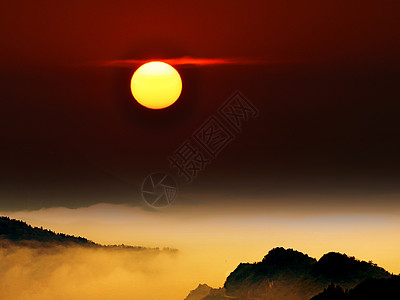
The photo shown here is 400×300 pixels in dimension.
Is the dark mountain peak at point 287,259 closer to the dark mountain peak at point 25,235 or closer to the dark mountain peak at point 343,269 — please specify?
the dark mountain peak at point 343,269

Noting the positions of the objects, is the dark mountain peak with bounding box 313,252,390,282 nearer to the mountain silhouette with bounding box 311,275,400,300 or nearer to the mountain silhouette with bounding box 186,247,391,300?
the mountain silhouette with bounding box 186,247,391,300

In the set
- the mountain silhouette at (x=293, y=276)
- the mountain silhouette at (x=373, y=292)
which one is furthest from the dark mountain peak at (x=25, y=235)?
the mountain silhouette at (x=373, y=292)

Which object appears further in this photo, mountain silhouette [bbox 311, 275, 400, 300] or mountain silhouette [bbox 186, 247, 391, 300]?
mountain silhouette [bbox 186, 247, 391, 300]

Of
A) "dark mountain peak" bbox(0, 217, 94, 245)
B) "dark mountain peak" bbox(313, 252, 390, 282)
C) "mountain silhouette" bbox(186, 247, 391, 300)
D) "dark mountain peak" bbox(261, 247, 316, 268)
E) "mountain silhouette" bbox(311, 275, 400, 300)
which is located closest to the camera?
"mountain silhouette" bbox(311, 275, 400, 300)

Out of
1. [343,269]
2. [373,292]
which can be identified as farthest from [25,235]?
[373,292]

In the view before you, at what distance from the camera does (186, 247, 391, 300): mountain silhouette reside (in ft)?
392

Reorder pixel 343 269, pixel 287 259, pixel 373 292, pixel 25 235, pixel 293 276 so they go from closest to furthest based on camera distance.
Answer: pixel 373 292 < pixel 343 269 < pixel 293 276 < pixel 287 259 < pixel 25 235

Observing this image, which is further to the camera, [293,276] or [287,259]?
[287,259]

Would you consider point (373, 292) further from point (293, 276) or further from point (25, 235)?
point (25, 235)

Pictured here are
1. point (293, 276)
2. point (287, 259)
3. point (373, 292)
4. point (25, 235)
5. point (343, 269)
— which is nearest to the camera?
point (373, 292)

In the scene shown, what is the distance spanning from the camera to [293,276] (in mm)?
129375

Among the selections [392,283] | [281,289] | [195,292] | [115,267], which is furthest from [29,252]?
[392,283]

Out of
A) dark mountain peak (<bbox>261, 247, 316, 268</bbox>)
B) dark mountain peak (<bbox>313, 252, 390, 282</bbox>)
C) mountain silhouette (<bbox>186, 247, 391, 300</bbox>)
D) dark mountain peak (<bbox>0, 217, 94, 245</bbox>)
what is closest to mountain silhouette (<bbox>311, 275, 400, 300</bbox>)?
mountain silhouette (<bbox>186, 247, 391, 300</bbox>)

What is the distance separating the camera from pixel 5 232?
173500mm
